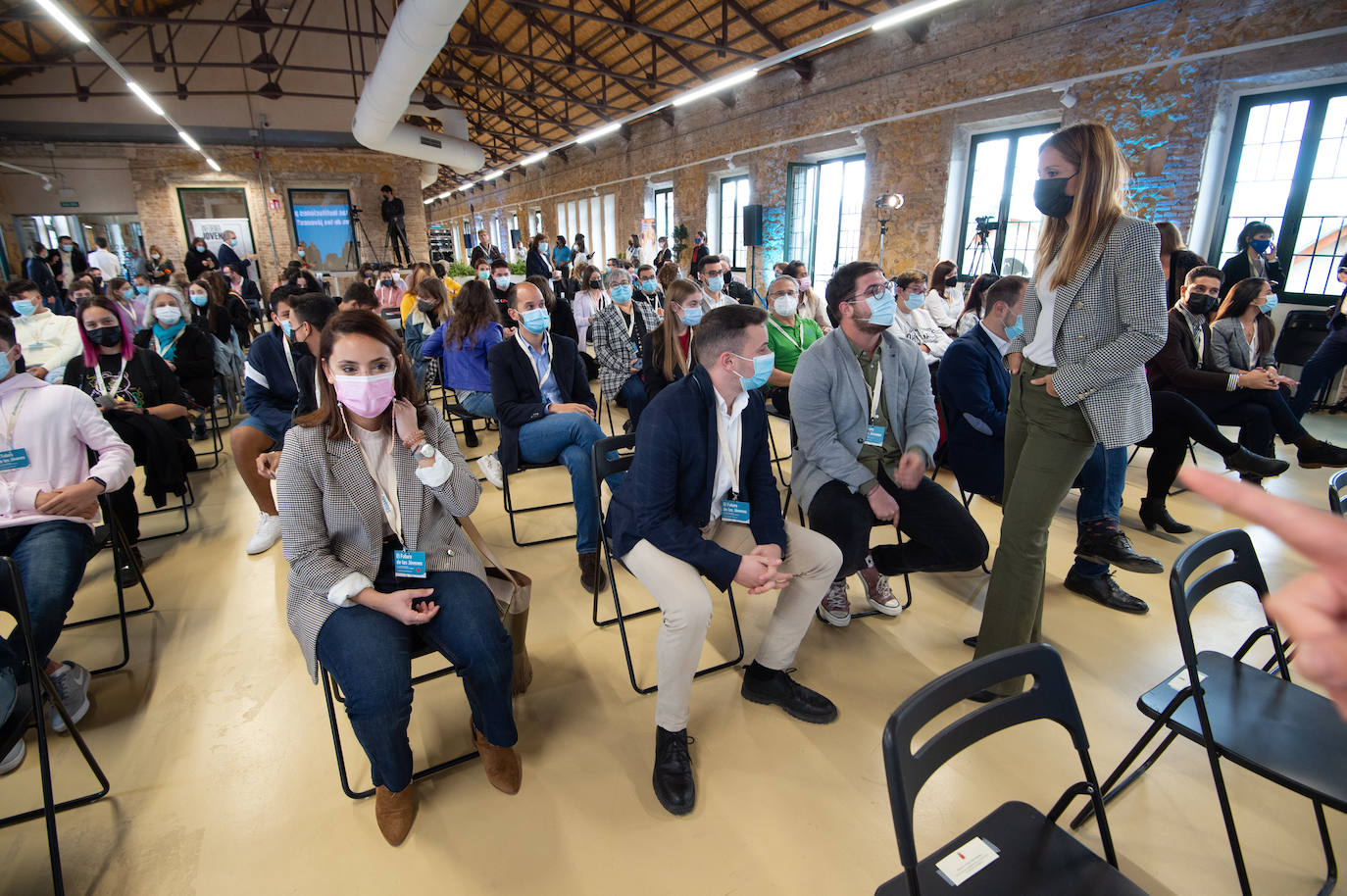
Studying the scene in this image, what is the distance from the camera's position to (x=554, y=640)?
276 cm

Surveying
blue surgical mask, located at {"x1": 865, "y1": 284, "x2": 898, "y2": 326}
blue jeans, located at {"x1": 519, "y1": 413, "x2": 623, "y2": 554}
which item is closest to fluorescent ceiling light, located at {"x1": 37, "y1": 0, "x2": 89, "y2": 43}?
blue jeans, located at {"x1": 519, "y1": 413, "x2": 623, "y2": 554}

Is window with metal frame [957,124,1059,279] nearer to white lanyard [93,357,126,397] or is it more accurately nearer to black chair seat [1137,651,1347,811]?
black chair seat [1137,651,1347,811]

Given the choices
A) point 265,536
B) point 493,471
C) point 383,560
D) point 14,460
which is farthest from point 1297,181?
point 14,460

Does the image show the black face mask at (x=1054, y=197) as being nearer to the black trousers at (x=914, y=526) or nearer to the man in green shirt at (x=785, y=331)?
the black trousers at (x=914, y=526)

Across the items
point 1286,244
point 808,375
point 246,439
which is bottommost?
point 246,439

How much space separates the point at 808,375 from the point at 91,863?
9.24ft

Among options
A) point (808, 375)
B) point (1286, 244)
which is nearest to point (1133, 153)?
point (1286, 244)

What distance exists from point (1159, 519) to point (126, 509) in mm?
5723

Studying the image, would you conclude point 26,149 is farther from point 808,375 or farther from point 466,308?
point 808,375

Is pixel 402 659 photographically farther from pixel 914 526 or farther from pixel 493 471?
pixel 493 471

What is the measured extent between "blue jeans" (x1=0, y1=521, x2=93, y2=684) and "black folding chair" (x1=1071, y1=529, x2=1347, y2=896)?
127 inches

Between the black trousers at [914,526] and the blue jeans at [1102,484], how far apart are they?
99 centimetres

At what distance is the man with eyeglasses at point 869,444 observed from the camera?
2.51 metres

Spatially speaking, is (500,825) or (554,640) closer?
(500,825)
